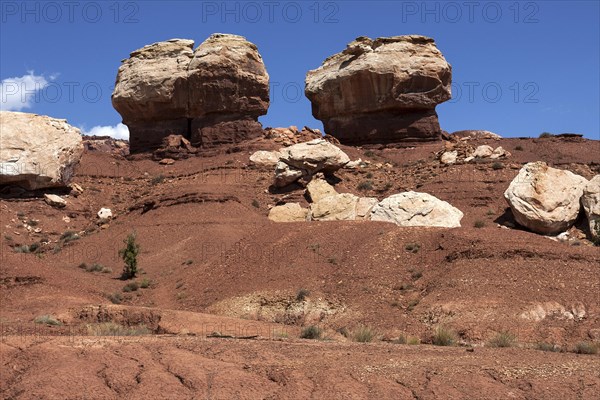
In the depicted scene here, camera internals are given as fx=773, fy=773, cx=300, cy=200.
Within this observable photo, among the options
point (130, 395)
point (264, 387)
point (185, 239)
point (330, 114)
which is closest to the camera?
point (130, 395)

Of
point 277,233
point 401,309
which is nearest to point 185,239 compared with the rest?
point 277,233

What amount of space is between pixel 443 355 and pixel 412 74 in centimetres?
3690

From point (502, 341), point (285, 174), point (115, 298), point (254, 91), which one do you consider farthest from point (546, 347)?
point (254, 91)

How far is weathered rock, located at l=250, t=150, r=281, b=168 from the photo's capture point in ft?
144

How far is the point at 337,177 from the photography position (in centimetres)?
4016

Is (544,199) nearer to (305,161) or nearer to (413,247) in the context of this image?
(413,247)

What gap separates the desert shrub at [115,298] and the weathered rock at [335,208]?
9722 mm

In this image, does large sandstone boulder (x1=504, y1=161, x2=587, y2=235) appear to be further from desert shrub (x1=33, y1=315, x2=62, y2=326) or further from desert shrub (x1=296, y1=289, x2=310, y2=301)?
desert shrub (x1=33, y1=315, x2=62, y2=326)

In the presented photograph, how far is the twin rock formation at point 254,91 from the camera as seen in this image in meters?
48.4

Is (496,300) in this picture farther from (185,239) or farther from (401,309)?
(185,239)

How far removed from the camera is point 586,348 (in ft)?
A: 49.8

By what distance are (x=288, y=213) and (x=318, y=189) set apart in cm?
206

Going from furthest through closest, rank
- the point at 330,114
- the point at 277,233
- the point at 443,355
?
1. the point at 330,114
2. the point at 277,233
3. the point at 443,355

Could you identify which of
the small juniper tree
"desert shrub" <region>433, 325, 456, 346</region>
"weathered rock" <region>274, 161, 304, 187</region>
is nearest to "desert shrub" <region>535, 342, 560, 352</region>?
"desert shrub" <region>433, 325, 456, 346</region>
